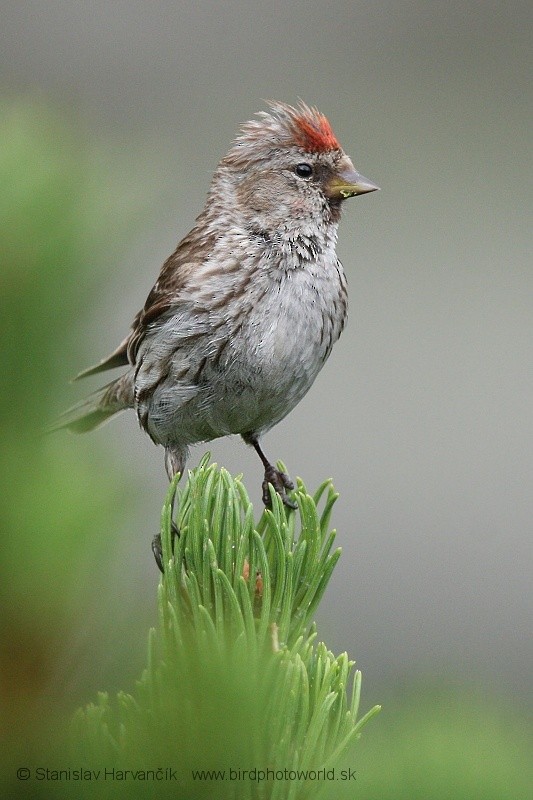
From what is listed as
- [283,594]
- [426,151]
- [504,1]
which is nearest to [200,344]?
[283,594]

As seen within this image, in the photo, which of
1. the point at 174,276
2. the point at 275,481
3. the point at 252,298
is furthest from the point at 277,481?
the point at 174,276

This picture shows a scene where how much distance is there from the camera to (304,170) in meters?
2.30

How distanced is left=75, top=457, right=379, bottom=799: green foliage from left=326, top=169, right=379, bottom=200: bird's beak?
965mm

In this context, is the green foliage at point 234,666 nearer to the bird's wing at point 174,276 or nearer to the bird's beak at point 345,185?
the bird's wing at point 174,276

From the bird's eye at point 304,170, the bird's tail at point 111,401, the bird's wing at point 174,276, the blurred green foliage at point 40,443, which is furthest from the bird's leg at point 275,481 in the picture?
the blurred green foliage at point 40,443

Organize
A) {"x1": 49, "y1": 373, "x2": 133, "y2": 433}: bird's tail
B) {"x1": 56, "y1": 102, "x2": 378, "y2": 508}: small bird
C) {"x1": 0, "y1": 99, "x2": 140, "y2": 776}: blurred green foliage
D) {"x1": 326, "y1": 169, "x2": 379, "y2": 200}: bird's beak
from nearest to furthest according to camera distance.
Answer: {"x1": 0, "y1": 99, "x2": 140, "y2": 776}: blurred green foliage
{"x1": 56, "y1": 102, "x2": 378, "y2": 508}: small bird
{"x1": 326, "y1": 169, "x2": 379, "y2": 200}: bird's beak
{"x1": 49, "y1": 373, "x2": 133, "y2": 433}: bird's tail

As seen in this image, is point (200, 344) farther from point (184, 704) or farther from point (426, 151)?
point (426, 151)

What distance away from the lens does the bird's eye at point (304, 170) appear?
7.55 ft

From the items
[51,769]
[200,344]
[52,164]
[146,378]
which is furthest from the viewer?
[146,378]

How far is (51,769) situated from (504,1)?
167 inches

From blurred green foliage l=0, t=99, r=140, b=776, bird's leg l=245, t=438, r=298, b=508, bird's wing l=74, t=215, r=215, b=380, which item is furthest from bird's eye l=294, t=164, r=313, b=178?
blurred green foliage l=0, t=99, r=140, b=776

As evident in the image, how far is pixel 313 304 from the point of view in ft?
7.07

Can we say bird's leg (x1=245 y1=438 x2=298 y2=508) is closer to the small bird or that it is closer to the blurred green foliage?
the small bird

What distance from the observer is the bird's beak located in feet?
7.32
